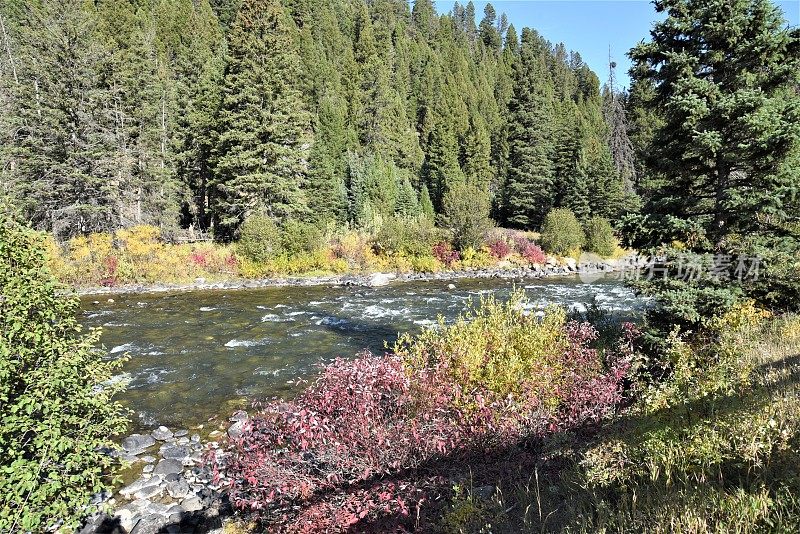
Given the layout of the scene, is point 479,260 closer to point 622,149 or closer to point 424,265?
point 424,265

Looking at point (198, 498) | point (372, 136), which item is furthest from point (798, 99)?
point (372, 136)

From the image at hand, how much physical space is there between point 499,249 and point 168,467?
1007 inches

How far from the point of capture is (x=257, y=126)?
27.6 m

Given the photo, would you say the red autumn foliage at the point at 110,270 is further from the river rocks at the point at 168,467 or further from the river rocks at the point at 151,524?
the river rocks at the point at 151,524

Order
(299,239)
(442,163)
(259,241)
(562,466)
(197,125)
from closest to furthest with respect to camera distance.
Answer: (562,466)
(259,241)
(299,239)
(197,125)
(442,163)

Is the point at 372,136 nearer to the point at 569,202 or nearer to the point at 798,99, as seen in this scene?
the point at 569,202

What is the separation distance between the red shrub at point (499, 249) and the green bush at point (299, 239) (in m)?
11.2

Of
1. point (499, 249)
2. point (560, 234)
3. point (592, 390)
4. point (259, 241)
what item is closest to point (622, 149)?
point (560, 234)

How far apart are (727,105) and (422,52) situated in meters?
67.2

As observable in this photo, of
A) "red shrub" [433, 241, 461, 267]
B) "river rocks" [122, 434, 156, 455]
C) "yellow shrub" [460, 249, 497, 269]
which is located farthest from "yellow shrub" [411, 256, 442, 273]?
"river rocks" [122, 434, 156, 455]

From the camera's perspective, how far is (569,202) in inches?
1501

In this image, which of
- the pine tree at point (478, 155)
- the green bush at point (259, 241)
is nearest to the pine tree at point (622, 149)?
the pine tree at point (478, 155)

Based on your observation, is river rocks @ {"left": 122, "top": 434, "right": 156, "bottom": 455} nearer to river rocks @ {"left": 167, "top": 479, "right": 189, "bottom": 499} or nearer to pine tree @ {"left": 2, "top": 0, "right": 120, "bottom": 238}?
river rocks @ {"left": 167, "top": 479, "right": 189, "bottom": 499}

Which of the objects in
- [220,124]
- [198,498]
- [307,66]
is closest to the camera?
[198,498]
